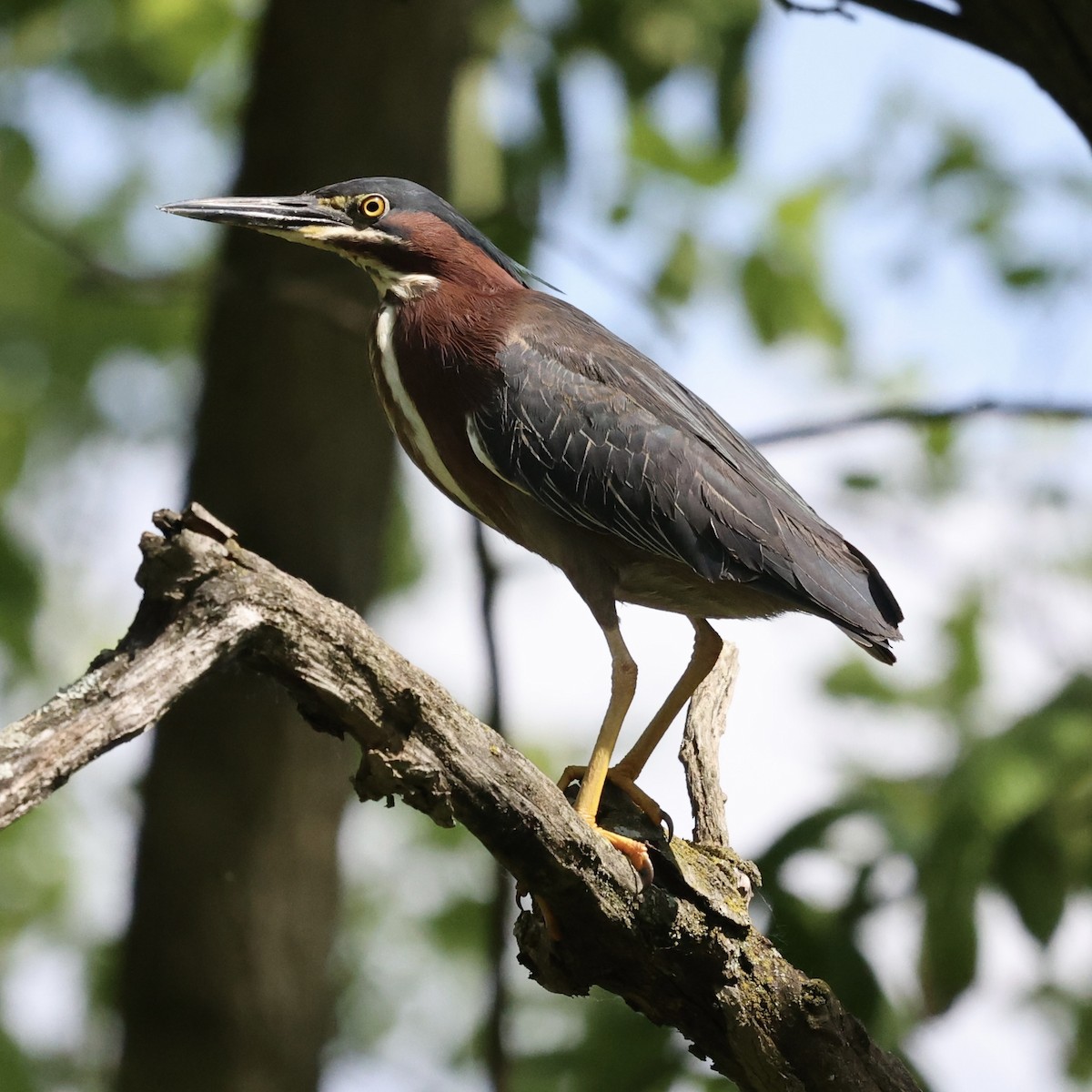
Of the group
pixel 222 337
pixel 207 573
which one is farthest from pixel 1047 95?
pixel 222 337

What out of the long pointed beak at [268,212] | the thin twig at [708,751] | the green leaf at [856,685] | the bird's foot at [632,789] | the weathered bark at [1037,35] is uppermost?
the weathered bark at [1037,35]

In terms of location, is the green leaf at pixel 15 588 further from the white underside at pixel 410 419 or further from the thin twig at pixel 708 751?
the thin twig at pixel 708 751

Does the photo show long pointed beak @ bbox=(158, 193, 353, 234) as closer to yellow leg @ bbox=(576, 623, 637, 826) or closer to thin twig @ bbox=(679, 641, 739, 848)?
yellow leg @ bbox=(576, 623, 637, 826)

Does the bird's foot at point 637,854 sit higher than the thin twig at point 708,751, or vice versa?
the bird's foot at point 637,854

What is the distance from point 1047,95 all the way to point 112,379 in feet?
23.6

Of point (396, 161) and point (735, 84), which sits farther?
point (396, 161)

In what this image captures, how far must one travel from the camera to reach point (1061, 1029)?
6078mm

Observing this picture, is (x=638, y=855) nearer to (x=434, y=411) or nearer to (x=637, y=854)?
(x=637, y=854)

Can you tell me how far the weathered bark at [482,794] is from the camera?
2201 mm

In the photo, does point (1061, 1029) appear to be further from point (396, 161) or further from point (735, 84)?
point (396, 161)

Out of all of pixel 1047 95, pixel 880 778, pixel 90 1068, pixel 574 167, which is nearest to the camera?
pixel 1047 95

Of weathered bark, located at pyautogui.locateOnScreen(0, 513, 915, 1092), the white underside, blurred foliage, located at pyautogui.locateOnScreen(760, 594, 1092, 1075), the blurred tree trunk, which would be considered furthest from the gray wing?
the blurred tree trunk

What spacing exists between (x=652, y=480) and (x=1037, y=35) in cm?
148

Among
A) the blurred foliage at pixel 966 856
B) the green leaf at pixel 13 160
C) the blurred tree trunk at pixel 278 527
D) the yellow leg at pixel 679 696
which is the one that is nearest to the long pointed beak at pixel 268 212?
the blurred tree trunk at pixel 278 527
